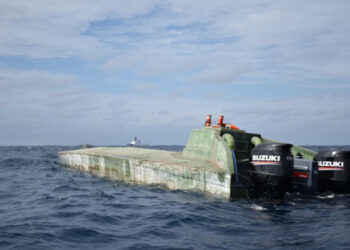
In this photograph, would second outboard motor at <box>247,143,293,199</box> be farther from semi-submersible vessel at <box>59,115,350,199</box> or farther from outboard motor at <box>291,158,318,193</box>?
outboard motor at <box>291,158,318,193</box>

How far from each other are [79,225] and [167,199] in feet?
12.6

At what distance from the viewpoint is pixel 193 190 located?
12148mm

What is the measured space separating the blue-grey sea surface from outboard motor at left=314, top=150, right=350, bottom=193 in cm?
33

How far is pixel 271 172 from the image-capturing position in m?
10.5

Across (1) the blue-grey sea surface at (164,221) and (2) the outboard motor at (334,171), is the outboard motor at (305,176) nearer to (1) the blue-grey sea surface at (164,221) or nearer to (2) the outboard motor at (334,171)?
(1) the blue-grey sea surface at (164,221)

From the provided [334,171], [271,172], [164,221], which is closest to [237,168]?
[271,172]

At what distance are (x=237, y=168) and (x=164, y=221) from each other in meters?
→ 5.29

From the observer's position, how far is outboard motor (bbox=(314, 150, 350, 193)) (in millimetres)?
11781

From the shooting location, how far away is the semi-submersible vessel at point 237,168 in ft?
34.8

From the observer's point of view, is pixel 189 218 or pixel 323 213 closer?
pixel 189 218

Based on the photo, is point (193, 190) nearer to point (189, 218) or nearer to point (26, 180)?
point (189, 218)

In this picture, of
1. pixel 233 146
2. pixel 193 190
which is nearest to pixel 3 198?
pixel 193 190

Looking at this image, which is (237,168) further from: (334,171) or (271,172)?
(334,171)

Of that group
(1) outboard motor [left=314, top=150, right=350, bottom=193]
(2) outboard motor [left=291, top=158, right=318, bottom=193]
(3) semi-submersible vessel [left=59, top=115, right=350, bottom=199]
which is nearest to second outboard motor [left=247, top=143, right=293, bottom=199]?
(3) semi-submersible vessel [left=59, top=115, right=350, bottom=199]
